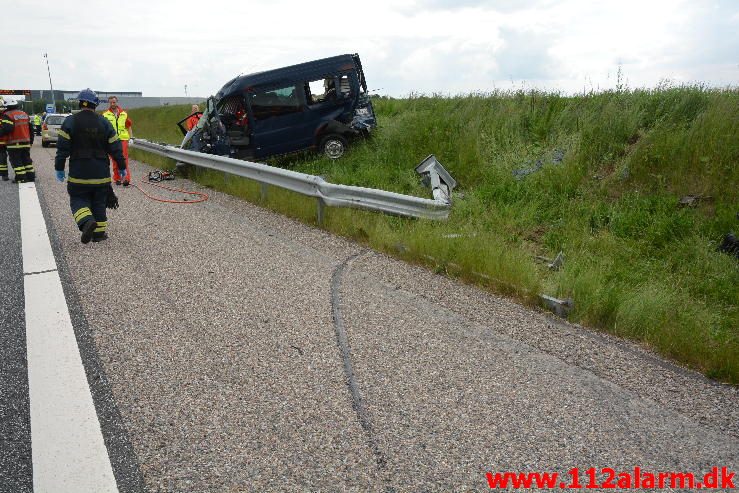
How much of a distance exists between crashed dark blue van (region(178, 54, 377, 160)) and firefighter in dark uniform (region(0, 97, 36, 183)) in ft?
13.4

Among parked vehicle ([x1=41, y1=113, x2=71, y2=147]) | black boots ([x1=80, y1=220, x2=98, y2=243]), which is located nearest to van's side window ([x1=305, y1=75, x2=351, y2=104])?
black boots ([x1=80, y1=220, x2=98, y2=243])

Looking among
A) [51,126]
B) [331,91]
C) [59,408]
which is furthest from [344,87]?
[51,126]

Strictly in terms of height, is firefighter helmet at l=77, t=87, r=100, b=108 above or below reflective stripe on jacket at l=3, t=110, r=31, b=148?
above

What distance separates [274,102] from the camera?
14.0 meters

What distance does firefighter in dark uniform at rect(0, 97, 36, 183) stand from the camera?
12.3 meters

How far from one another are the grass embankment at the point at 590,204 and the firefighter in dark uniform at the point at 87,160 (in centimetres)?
264

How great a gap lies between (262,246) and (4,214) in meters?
4.93

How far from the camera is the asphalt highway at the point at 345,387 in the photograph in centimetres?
275

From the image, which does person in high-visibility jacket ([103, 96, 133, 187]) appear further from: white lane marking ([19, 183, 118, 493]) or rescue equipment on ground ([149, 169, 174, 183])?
white lane marking ([19, 183, 118, 493])

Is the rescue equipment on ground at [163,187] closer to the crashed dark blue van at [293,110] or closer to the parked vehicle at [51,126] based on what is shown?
the crashed dark blue van at [293,110]

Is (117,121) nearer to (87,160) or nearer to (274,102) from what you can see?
(274,102)

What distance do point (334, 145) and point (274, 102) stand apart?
1721 mm

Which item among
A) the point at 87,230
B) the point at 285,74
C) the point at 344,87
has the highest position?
the point at 285,74

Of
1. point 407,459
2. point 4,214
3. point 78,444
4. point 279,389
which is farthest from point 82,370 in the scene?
point 4,214
